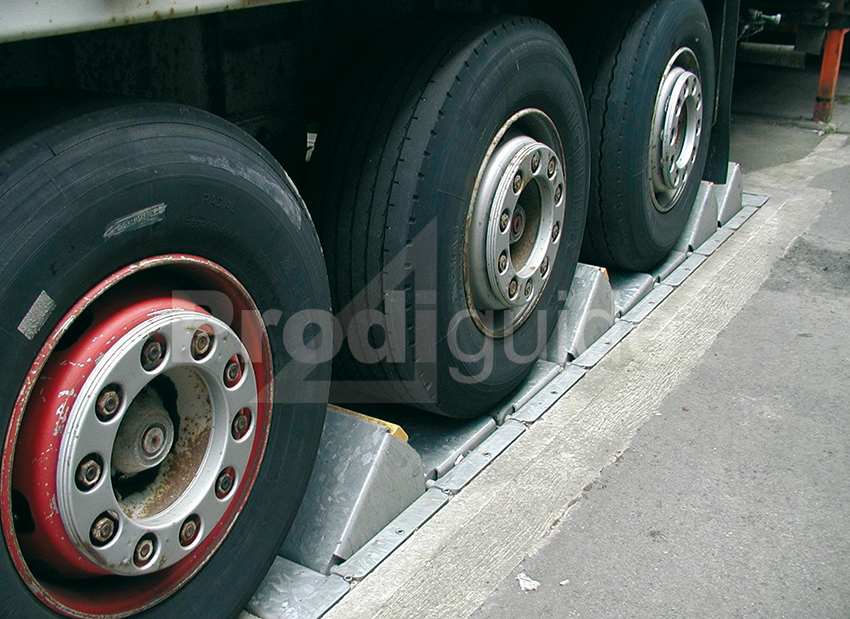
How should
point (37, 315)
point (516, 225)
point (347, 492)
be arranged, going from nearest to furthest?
point (37, 315) → point (347, 492) → point (516, 225)

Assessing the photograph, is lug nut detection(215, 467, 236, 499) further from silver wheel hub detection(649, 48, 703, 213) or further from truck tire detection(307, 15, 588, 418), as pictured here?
silver wheel hub detection(649, 48, 703, 213)

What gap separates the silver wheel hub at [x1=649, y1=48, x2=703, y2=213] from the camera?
304cm

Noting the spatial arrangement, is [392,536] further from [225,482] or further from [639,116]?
[639,116]

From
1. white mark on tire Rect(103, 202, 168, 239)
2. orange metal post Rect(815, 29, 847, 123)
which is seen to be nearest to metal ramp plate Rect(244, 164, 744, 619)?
white mark on tire Rect(103, 202, 168, 239)

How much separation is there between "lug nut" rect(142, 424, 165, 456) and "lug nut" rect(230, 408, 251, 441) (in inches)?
4.9

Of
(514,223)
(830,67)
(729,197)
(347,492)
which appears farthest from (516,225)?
(830,67)

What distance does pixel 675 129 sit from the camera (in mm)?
3154

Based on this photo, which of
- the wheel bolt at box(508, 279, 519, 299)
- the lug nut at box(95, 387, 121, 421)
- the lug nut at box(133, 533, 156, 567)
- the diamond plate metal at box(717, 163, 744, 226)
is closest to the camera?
the lug nut at box(95, 387, 121, 421)

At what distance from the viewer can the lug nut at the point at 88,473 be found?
132 cm

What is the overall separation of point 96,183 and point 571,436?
1.48m

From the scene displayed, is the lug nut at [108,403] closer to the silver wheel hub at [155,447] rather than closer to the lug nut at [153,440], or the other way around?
the silver wheel hub at [155,447]

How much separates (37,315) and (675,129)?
7.91ft

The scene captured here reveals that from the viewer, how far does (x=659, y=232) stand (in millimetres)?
3275

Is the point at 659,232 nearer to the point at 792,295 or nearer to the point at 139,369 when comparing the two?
the point at 792,295
